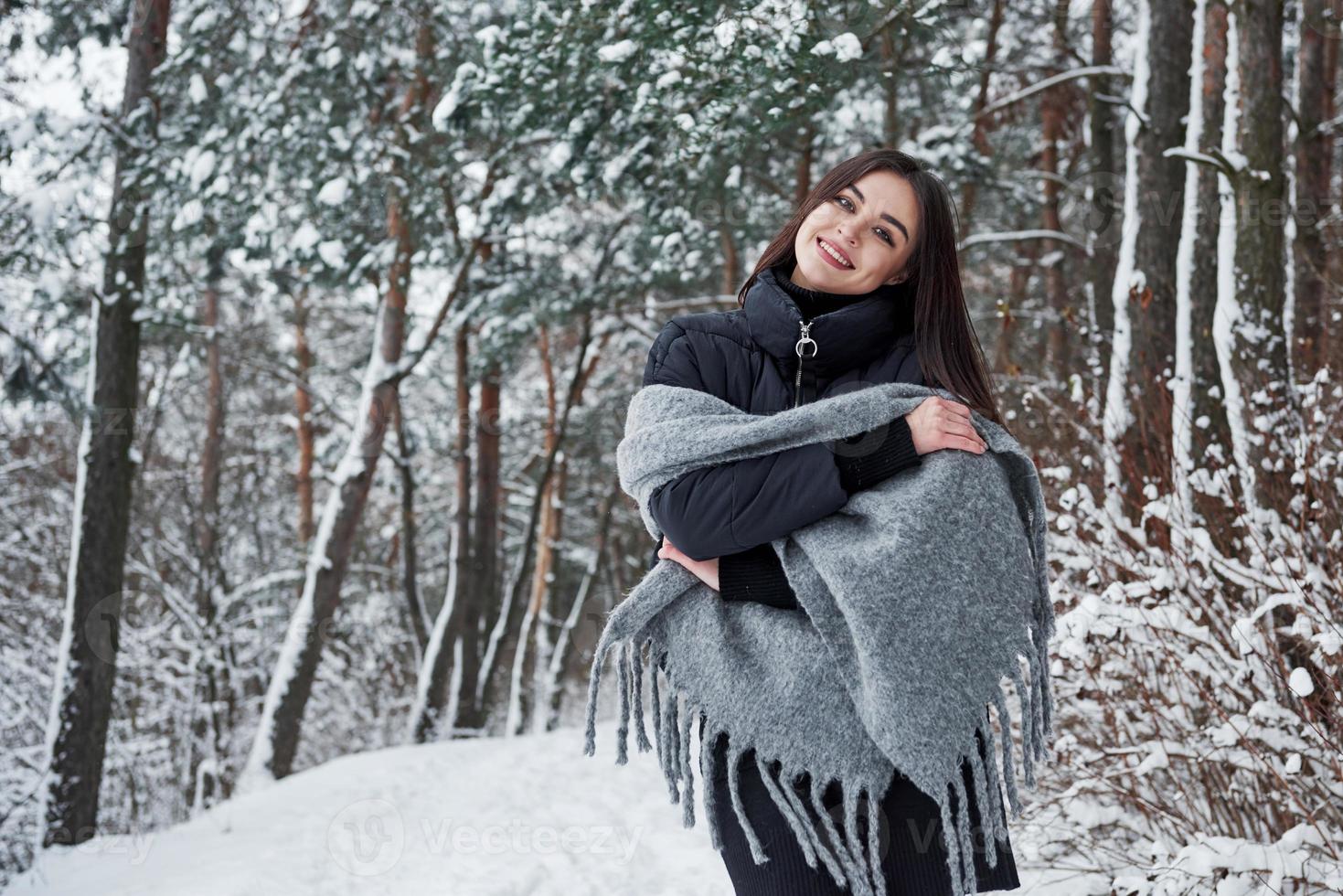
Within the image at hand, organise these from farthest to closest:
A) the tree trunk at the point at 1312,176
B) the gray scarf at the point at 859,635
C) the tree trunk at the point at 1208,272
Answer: the tree trunk at the point at 1312,176
the tree trunk at the point at 1208,272
the gray scarf at the point at 859,635

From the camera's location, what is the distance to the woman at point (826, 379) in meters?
1.63

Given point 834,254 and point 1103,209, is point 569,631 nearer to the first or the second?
point 1103,209

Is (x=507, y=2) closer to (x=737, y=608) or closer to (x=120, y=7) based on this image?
(x=120, y=7)

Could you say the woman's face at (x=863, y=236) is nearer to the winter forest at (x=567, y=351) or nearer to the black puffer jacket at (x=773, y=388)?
the black puffer jacket at (x=773, y=388)

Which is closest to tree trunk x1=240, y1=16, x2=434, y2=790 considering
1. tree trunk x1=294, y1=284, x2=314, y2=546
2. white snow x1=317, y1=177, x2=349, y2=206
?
white snow x1=317, y1=177, x2=349, y2=206

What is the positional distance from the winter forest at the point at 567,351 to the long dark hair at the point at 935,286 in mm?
1099

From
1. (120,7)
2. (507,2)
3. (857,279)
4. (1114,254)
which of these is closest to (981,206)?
(1114,254)

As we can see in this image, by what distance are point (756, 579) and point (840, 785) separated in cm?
34

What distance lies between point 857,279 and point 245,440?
1572 centimetres

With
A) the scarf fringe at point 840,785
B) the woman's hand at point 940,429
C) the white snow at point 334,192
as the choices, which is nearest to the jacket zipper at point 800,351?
the woman's hand at point 940,429

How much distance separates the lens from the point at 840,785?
5.32 feet

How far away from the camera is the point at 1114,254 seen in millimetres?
8789

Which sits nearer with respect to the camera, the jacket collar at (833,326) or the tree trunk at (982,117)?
the jacket collar at (833,326)

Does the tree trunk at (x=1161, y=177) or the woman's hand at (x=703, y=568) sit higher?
the tree trunk at (x=1161, y=177)
